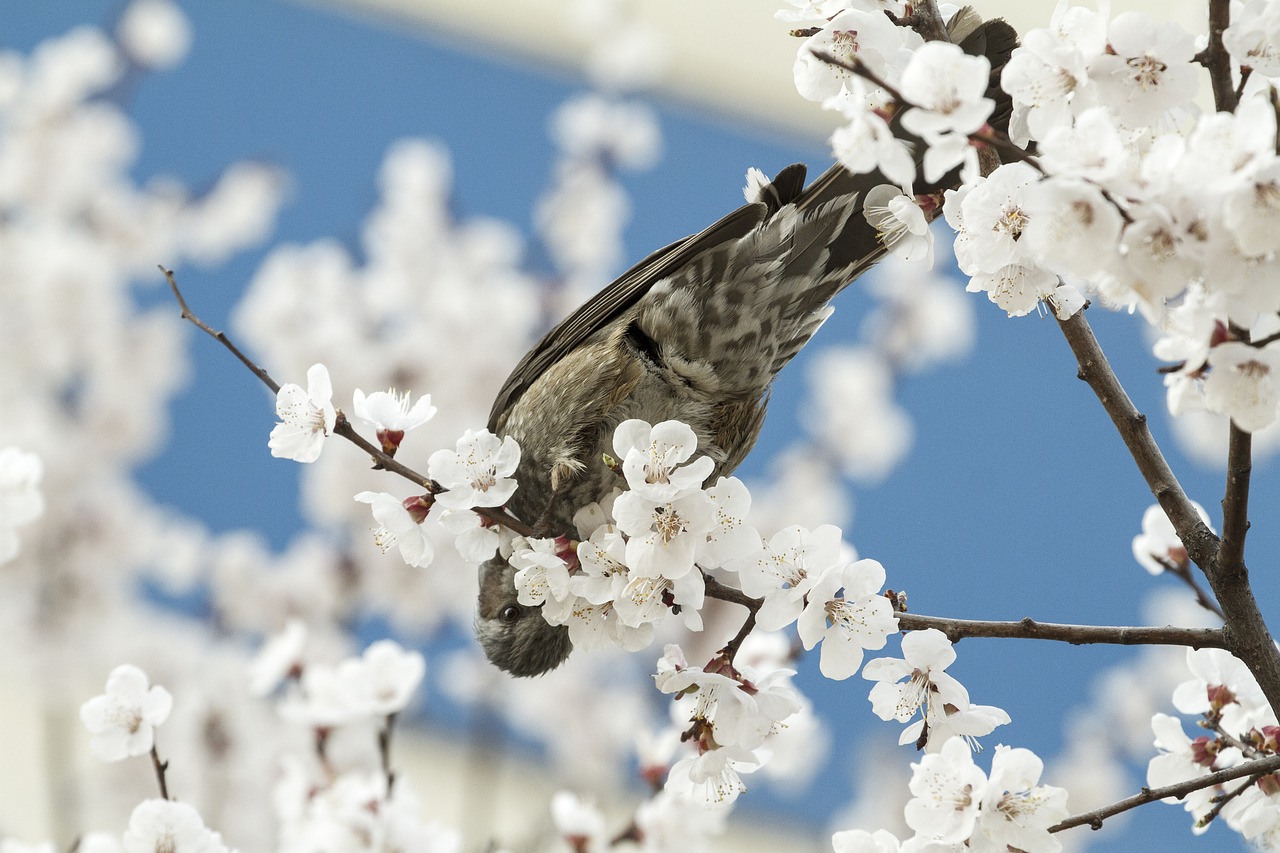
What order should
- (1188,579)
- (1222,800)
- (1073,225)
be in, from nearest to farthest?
1. (1073,225)
2. (1222,800)
3. (1188,579)

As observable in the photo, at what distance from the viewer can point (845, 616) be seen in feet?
3.20

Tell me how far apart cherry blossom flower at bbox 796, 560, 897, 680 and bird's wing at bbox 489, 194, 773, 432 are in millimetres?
541

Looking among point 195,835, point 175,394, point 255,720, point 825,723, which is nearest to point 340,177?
point 175,394

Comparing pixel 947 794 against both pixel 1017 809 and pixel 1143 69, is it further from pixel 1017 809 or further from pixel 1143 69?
pixel 1143 69

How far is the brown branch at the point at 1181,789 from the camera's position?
869mm

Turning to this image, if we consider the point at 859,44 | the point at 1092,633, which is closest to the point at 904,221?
the point at 859,44

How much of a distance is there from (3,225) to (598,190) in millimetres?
1761

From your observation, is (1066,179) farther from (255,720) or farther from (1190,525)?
(255,720)

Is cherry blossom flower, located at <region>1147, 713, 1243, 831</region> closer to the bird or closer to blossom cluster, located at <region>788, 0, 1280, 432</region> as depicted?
blossom cluster, located at <region>788, 0, 1280, 432</region>

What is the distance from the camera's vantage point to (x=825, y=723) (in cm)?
395

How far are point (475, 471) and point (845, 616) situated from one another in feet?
1.15

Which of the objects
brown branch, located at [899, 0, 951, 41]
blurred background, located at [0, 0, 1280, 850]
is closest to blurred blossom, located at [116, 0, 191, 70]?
blurred background, located at [0, 0, 1280, 850]

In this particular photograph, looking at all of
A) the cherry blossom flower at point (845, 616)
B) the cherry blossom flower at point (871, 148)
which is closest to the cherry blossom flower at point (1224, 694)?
the cherry blossom flower at point (845, 616)

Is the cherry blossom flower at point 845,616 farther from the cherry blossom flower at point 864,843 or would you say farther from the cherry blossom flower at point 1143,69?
the cherry blossom flower at point 1143,69
